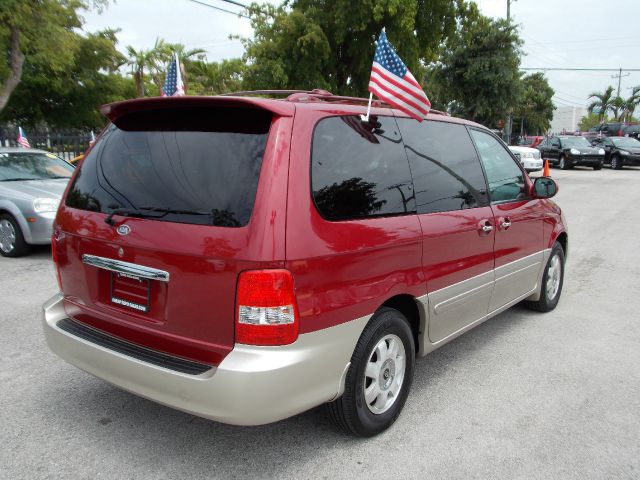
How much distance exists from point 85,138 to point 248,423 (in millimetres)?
17455

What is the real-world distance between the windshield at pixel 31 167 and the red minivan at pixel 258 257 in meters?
5.47

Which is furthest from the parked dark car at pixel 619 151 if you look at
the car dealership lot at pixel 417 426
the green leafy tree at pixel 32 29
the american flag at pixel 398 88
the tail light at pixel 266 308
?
the tail light at pixel 266 308

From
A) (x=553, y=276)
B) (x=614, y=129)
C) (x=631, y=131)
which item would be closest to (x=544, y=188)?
(x=553, y=276)

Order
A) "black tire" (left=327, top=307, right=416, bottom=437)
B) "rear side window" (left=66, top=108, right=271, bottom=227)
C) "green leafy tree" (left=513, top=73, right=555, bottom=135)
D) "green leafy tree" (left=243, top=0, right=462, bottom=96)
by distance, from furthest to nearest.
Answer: "green leafy tree" (left=513, top=73, right=555, bottom=135), "green leafy tree" (left=243, top=0, right=462, bottom=96), "black tire" (left=327, top=307, right=416, bottom=437), "rear side window" (left=66, top=108, right=271, bottom=227)

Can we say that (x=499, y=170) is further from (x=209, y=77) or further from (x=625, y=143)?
(x=209, y=77)

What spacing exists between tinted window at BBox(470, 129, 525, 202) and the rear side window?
6.81 ft

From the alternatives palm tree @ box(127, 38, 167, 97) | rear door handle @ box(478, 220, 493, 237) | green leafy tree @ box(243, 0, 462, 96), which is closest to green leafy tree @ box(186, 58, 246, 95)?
palm tree @ box(127, 38, 167, 97)

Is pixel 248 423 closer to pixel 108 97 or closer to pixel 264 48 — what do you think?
pixel 264 48

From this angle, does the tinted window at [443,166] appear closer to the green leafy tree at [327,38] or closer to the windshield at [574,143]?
the green leafy tree at [327,38]

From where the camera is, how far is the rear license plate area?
2.64 m

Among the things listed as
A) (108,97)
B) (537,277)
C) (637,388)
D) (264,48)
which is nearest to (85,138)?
(264,48)

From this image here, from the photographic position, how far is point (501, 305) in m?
4.18

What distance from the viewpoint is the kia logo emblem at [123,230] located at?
2639mm

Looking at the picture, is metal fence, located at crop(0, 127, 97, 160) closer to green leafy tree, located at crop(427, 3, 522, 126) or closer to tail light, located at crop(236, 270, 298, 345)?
tail light, located at crop(236, 270, 298, 345)
